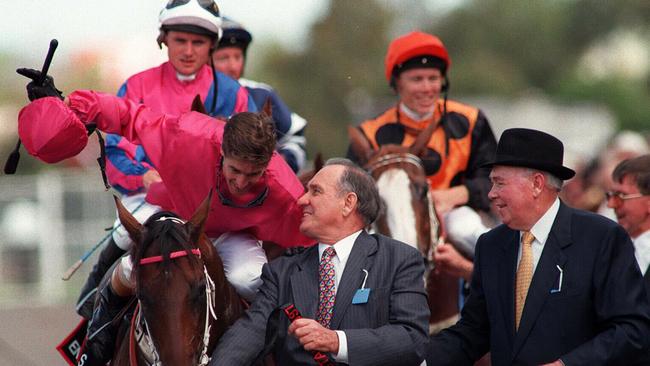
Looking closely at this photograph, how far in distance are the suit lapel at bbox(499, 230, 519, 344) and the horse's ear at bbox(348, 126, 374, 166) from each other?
2.46 m

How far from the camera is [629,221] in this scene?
708cm

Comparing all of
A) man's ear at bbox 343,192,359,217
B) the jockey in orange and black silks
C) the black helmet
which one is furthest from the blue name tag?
the black helmet

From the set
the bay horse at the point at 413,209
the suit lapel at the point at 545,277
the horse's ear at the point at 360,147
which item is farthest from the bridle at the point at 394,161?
the suit lapel at the point at 545,277

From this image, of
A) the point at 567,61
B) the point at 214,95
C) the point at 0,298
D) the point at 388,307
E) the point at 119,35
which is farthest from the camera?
the point at 567,61

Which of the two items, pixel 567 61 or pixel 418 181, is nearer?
pixel 418 181

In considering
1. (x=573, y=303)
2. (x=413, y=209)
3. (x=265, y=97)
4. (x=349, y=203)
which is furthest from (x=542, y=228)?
(x=265, y=97)

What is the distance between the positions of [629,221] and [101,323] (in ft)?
10.2

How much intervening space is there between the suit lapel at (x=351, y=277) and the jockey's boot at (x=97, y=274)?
1759mm

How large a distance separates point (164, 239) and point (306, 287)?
0.68 metres

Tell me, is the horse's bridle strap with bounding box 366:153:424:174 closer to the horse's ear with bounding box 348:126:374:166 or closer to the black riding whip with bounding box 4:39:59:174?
the horse's ear with bounding box 348:126:374:166

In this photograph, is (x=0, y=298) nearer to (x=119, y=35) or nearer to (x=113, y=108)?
(x=113, y=108)

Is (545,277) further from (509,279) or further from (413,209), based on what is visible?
(413,209)

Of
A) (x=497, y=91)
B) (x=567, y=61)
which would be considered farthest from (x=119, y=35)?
(x=567, y=61)

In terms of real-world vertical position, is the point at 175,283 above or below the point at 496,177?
below
